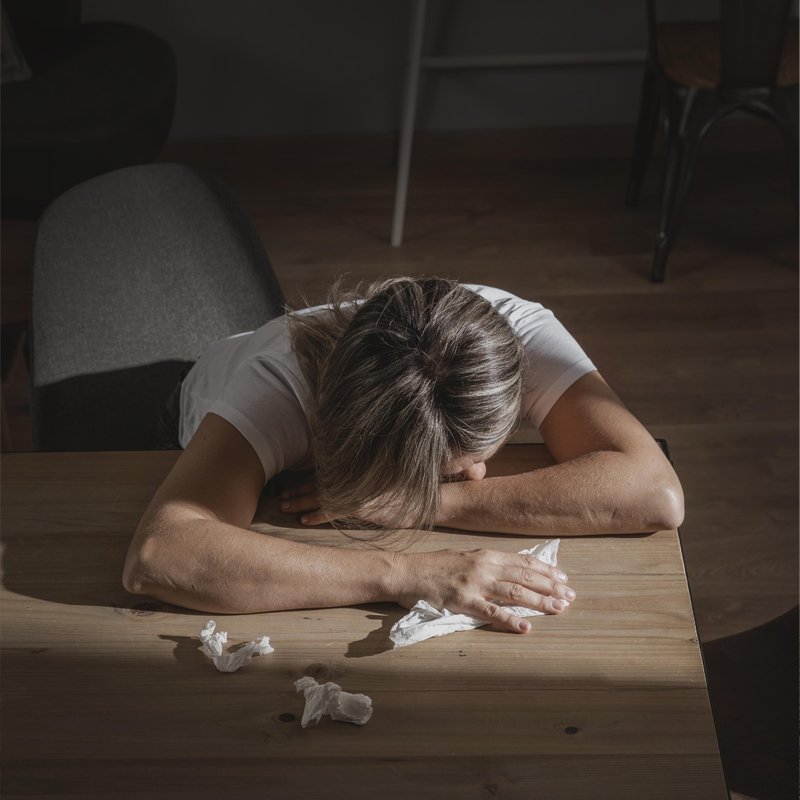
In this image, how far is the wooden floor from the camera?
2035 mm

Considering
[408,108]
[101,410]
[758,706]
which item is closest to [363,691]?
[758,706]

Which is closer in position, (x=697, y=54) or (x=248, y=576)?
(x=248, y=576)

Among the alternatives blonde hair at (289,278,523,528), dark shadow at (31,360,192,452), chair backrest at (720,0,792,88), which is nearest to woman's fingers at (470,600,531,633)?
blonde hair at (289,278,523,528)

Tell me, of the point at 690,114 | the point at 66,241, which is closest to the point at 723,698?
the point at 66,241

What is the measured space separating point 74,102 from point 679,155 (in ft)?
4.89

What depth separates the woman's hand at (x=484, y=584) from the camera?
3.31 ft

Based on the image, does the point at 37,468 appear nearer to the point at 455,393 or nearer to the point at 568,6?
the point at 455,393

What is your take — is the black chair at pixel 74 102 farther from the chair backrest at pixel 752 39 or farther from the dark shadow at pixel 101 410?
the chair backrest at pixel 752 39

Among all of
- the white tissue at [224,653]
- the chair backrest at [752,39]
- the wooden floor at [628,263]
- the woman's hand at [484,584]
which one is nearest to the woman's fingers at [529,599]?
the woman's hand at [484,584]

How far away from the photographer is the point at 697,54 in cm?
244

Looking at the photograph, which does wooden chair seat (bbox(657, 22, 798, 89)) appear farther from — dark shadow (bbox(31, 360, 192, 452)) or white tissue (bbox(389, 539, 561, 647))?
white tissue (bbox(389, 539, 561, 647))

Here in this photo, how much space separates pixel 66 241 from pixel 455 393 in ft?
3.17

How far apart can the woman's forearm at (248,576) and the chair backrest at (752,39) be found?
1.65m

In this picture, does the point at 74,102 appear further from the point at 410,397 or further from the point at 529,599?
the point at 529,599
